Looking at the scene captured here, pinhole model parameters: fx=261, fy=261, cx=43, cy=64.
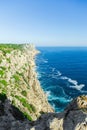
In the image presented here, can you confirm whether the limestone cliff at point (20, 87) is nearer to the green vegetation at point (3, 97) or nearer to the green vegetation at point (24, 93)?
the green vegetation at point (24, 93)

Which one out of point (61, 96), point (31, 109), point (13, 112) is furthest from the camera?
point (61, 96)

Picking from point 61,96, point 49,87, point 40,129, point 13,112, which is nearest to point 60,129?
point 40,129

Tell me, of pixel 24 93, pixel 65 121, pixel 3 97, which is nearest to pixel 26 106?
pixel 3 97

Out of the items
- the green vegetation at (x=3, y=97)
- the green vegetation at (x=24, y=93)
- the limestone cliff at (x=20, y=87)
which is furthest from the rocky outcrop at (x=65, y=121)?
the green vegetation at (x=24, y=93)

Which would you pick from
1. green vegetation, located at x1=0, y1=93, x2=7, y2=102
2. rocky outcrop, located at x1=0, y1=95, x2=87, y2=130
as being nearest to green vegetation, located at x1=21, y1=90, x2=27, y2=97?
green vegetation, located at x1=0, y1=93, x2=7, y2=102

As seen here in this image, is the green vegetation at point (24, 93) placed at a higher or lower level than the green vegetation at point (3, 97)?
lower

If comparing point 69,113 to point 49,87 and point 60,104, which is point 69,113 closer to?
point 60,104

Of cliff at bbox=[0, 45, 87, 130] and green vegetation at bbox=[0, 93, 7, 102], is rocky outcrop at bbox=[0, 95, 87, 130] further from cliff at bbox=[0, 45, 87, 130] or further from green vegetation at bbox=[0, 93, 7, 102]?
green vegetation at bbox=[0, 93, 7, 102]

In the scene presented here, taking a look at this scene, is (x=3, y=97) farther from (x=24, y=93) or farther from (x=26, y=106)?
(x=24, y=93)
